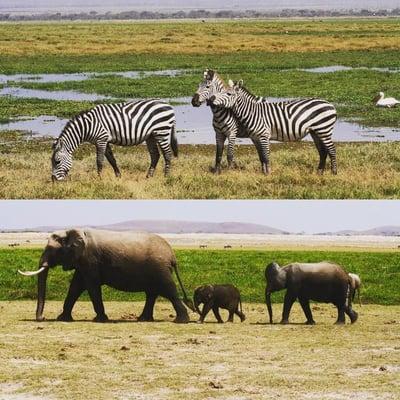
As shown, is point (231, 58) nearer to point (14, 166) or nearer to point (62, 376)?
point (14, 166)

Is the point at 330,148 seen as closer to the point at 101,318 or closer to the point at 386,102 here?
the point at 101,318

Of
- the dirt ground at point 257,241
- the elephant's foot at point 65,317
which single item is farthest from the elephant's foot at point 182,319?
the dirt ground at point 257,241

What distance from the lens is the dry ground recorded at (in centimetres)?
908

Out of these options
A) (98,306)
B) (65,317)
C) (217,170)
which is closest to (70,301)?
(65,317)

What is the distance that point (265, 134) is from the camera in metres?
17.0

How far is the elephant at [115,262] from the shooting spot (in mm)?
13406

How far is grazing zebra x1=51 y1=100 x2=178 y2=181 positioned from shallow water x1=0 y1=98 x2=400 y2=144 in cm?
562

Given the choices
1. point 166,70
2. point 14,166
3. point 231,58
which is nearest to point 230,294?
point 14,166

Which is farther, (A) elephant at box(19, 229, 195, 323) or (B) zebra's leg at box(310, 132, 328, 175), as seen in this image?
(B) zebra's leg at box(310, 132, 328, 175)

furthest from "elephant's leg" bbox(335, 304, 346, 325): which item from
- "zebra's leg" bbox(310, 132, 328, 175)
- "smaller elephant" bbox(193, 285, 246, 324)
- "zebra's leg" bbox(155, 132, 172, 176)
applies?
"zebra's leg" bbox(155, 132, 172, 176)

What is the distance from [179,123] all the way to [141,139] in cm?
811

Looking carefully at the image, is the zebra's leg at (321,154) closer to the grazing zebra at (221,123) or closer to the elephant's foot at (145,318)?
the grazing zebra at (221,123)

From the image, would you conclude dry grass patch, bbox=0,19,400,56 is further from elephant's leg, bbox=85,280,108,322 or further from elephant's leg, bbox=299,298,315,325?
elephant's leg, bbox=85,280,108,322

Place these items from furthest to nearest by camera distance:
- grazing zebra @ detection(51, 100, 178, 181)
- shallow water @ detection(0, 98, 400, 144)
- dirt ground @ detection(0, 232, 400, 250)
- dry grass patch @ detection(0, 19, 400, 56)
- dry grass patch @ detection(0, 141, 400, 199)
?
dry grass patch @ detection(0, 19, 400, 56) → dirt ground @ detection(0, 232, 400, 250) → shallow water @ detection(0, 98, 400, 144) → grazing zebra @ detection(51, 100, 178, 181) → dry grass patch @ detection(0, 141, 400, 199)
